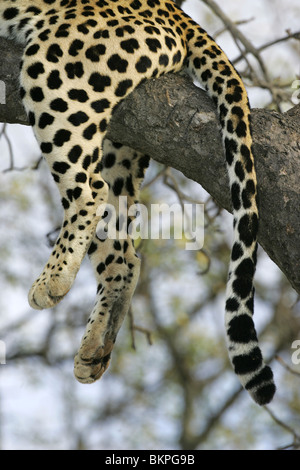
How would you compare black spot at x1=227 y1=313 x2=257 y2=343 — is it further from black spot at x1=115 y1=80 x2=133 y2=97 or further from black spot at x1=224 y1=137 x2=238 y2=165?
black spot at x1=115 y1=80 x2=133 y2=97

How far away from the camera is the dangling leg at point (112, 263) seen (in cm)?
512

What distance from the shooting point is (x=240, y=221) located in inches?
167

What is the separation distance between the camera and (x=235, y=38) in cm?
665

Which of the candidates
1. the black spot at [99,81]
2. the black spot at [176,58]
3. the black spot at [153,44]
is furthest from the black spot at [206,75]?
A: the black spot at [99,81]

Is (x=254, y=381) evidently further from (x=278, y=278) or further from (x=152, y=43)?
(x=278, y=278)

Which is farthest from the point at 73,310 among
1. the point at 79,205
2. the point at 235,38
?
the point at 79,205

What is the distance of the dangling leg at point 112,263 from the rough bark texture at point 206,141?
682 mm

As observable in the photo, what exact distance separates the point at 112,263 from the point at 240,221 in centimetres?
135

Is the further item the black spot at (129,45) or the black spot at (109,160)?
the black spot at (109,160)

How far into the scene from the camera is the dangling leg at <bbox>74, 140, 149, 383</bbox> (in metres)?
5.12

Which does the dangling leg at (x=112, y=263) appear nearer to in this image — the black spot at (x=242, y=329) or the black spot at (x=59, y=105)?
the black spot at (x=59, y=105)

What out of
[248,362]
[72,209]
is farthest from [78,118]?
[248,362]

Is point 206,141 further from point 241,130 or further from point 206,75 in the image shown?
point 206,75

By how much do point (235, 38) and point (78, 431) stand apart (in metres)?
11.4
